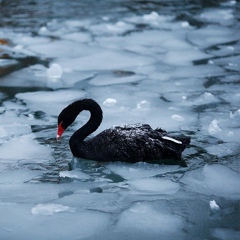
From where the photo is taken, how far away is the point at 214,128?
16.4 feet

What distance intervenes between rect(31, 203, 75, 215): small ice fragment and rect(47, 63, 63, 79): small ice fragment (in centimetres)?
330

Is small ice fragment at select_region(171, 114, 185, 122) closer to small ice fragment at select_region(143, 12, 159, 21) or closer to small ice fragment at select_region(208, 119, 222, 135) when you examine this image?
small ice fragment at select_region(208, 119, 222, 135)

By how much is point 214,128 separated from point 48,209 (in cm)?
189

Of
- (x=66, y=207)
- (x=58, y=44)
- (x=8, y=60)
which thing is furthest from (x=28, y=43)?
(x=66, y=207)

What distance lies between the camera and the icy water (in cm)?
359

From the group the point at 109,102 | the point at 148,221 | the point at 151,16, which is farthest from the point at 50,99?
the point at 151,16

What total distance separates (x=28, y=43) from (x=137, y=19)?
92.5 inches

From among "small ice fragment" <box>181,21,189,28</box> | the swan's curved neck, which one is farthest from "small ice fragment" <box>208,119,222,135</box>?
"small ice fragment" <box>181,21,189,28</box>

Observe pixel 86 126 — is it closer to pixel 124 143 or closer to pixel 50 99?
pixel 124 143

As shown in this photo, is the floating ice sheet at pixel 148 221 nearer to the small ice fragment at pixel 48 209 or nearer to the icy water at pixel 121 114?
the icy water at pixel 121 114

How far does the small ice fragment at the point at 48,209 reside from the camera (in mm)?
3647

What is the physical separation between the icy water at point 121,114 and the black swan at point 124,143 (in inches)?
2.8

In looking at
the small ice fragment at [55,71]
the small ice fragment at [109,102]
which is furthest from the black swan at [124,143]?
the small ice fragment at [55,71]

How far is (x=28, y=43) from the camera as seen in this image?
8.43 metres
